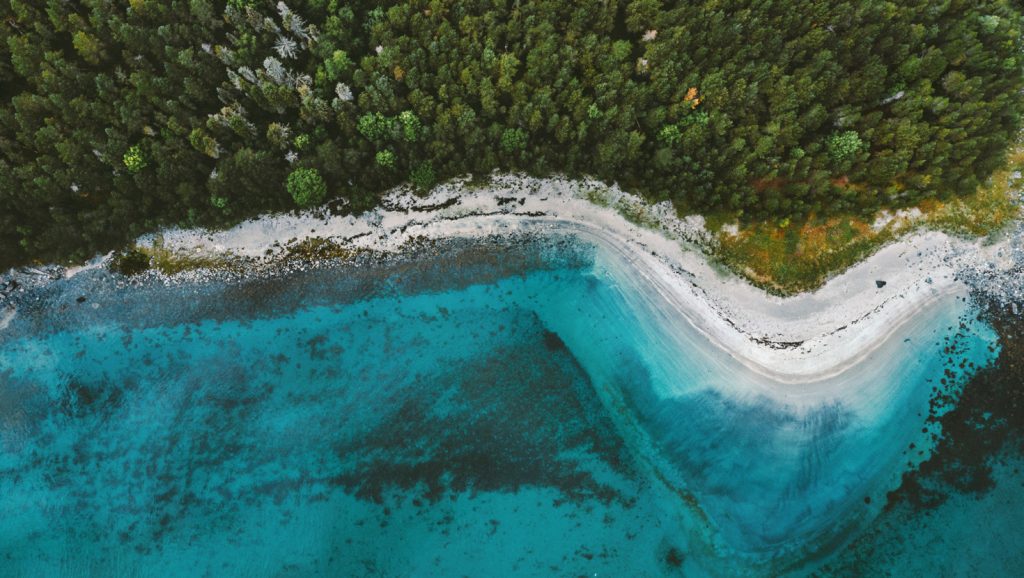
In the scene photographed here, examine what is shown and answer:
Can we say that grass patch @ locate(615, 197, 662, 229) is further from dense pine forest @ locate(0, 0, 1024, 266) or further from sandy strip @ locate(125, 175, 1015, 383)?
dense pine forest @ locate(0, 0, 1024, 266)

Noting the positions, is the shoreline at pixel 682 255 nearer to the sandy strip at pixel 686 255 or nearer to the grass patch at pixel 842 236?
the sandy strip at pixel 686 255

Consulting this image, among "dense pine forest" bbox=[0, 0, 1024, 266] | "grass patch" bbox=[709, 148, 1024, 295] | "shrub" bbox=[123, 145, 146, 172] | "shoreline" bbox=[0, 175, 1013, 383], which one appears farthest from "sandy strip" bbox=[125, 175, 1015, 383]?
"shrub" bbox=[123, 145, 146, 172]

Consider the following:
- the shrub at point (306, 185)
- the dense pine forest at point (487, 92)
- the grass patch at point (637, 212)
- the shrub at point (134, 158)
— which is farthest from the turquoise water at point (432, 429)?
the shrub at point (134, 158)

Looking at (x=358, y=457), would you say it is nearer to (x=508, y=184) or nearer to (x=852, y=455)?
(x=508, y=184)

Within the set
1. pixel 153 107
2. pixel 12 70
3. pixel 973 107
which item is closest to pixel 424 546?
pixel 153 107

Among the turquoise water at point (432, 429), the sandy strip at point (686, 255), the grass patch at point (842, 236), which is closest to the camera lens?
the turquoise water at point (432, 429)

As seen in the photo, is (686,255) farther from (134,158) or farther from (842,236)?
(134,158)
